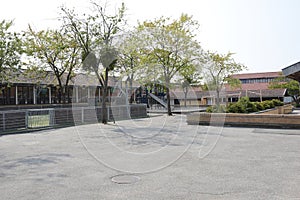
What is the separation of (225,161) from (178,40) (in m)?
17.6

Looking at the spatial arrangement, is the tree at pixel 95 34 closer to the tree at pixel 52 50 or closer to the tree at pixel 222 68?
the tree at pixel 52 50

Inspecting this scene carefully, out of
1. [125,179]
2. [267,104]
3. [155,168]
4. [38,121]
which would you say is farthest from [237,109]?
[125,179]

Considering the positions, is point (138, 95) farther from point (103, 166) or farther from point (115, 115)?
point (103, 166)

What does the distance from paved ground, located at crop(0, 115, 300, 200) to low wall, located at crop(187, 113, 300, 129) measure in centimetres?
299

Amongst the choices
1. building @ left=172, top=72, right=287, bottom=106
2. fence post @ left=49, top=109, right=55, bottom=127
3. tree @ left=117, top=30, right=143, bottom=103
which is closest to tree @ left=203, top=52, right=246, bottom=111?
building @ left=172, top=72, right=287, bottom=106

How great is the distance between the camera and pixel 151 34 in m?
23.7

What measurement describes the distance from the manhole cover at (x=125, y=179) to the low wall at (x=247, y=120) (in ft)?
33.2

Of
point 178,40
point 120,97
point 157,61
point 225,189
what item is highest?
point 178,40

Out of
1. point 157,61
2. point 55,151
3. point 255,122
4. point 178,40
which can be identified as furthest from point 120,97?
point 55,151

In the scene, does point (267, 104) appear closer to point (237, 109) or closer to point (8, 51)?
point (237, 109)

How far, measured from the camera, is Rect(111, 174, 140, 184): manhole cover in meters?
5.61

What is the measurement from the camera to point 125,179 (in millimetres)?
5762

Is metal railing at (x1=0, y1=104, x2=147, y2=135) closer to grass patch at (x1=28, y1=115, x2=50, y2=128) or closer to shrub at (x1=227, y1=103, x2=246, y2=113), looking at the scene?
grass patch at (x1=28, y1=115, x2=50, y2=128)

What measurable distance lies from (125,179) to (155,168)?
1.07 metres
